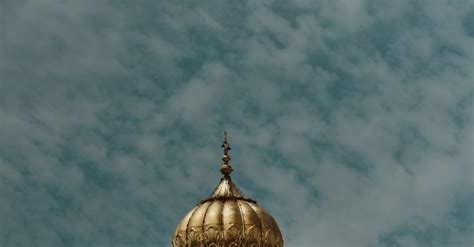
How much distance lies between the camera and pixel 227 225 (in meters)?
66.2

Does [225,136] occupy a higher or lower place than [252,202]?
higher

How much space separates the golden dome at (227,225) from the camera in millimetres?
65938

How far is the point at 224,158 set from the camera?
7219cm

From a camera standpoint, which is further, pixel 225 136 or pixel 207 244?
pixel 225 136

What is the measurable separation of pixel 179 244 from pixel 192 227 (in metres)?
1.39

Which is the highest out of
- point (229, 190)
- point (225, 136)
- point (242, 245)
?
point (225, 136)

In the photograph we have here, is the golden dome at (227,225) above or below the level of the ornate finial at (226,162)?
below

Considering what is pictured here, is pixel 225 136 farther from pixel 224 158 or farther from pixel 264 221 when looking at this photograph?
pixel 264 221

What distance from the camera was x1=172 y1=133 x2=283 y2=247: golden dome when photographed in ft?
216

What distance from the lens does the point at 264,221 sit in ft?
221

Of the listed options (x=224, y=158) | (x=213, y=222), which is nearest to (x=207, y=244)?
→ (x=213, y=222)

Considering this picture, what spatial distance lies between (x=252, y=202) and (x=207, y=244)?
4751 mm

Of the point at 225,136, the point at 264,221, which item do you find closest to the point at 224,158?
the point at 225,136

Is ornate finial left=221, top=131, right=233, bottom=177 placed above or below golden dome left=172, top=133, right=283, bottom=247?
above
